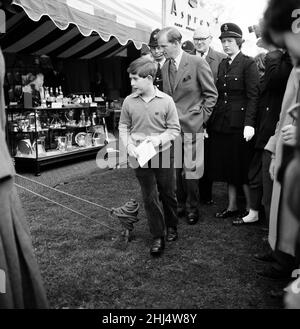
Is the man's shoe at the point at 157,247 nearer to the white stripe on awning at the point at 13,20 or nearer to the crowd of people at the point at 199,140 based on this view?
the crowd of people at the point at 199,140

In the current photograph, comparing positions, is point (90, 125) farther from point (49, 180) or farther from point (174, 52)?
point (174, 52)

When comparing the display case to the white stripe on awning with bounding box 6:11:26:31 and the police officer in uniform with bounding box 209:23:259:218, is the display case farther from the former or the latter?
the police officer in uniform with bounding box 209:23:259:218

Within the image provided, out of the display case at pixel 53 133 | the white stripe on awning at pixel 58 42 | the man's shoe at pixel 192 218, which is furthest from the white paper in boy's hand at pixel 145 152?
the white stripe on awning at pixel 58 42

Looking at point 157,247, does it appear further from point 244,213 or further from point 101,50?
point 101,50

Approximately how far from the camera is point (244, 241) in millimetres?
3875

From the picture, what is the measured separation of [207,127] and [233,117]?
43 cm

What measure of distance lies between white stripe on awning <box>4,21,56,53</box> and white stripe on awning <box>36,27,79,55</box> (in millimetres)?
542

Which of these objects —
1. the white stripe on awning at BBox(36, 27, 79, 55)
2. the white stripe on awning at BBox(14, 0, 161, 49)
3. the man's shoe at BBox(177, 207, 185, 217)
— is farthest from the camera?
the white stripe on awning at BBox(36, 27, 79, 55)

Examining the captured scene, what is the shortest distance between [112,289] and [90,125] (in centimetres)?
600

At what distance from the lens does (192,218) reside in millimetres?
4367

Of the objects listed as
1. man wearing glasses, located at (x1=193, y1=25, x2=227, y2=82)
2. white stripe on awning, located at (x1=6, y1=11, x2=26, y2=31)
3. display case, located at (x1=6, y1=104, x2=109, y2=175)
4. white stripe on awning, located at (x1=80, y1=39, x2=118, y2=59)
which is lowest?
display case, located at (x1=6, y1=104, x2=109, y2=175)

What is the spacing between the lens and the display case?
6980 millimetres

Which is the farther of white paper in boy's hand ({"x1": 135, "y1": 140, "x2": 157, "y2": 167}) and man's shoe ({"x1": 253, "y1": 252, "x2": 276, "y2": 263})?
man's shoe ({"x1": 253, "y1": 252, "x2": 276, "y2": 263})

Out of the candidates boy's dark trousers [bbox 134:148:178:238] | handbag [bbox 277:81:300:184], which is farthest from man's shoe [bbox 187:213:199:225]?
handbag [bbox 277:81:300:184]
